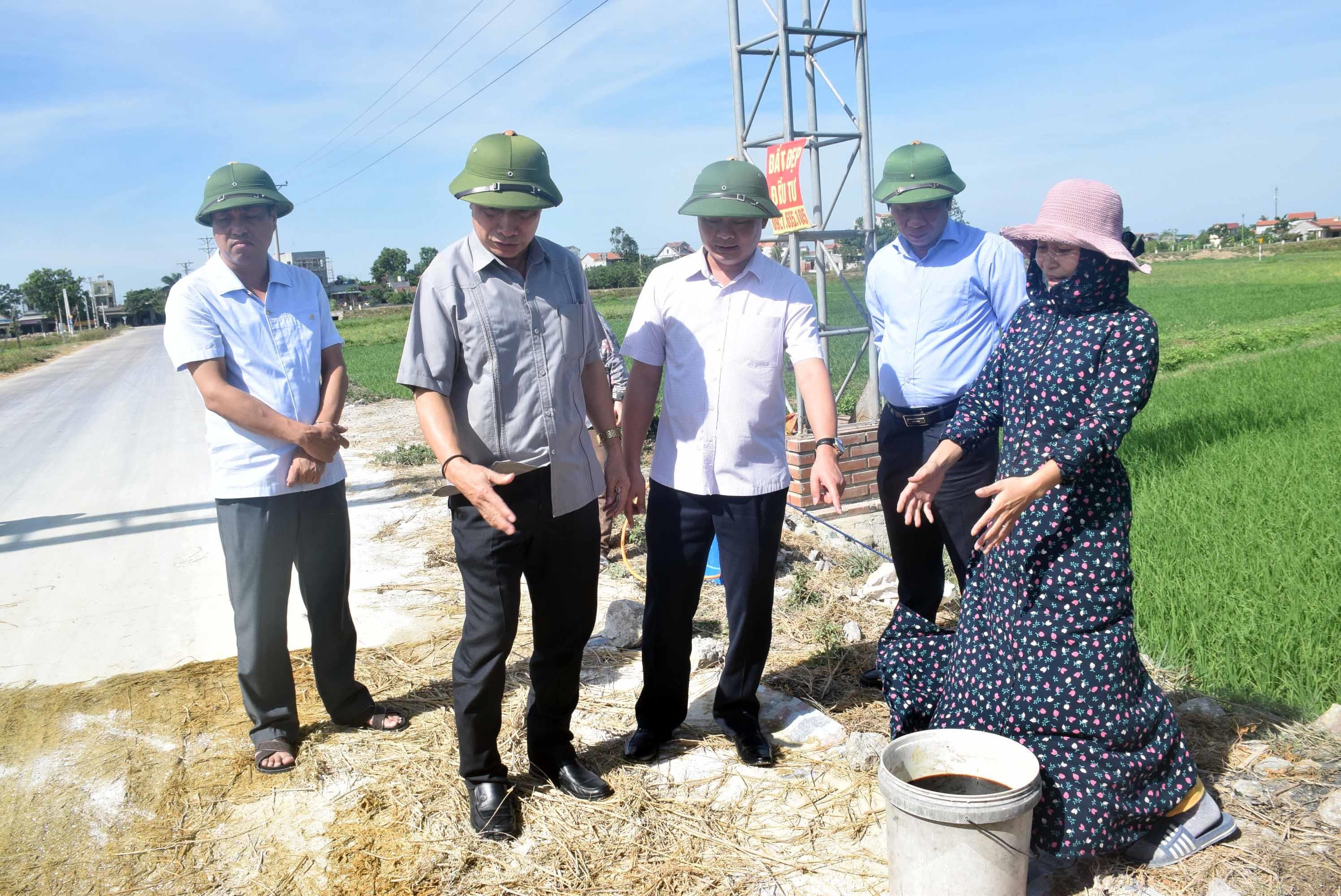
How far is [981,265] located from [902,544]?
1088 mm

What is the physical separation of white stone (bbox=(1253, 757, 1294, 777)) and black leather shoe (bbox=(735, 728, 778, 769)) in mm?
1482

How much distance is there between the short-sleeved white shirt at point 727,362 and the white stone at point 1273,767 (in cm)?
169

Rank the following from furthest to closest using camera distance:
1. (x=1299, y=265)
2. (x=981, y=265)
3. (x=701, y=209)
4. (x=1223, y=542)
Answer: (x=1299, y=265) < (x=1223, y=542) < (x=981, y=265) < (x=701, y=209)

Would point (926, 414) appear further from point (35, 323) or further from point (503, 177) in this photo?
point (35, 323)

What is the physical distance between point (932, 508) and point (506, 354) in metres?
1.75

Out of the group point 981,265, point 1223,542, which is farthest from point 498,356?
point 1223,542

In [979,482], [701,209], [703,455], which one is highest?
[701,209]

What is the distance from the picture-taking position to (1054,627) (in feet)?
8.19

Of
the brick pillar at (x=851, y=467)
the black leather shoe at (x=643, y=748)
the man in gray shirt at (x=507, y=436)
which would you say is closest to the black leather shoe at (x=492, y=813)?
the man in gray shirt at (x=507, y=436)

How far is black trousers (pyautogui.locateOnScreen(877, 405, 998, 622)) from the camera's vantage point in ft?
11.2

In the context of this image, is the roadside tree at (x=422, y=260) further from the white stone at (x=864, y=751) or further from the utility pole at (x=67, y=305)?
the white stone at (x=864, y=751)

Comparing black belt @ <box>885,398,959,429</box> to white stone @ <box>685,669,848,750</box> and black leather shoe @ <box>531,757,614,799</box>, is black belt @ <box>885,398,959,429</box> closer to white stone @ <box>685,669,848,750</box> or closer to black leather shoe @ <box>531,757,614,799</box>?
white stone @ <box>685,669,848,750</box>

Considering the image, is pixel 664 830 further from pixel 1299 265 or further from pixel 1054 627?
pixel 1299 265

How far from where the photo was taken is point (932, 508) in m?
3.55
